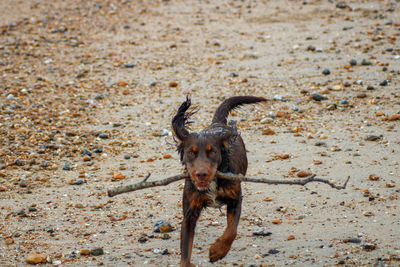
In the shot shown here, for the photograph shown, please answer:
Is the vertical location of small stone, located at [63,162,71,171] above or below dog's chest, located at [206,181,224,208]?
below

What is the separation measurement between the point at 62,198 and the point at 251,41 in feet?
24.3

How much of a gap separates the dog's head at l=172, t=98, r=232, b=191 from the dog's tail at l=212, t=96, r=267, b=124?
117cm

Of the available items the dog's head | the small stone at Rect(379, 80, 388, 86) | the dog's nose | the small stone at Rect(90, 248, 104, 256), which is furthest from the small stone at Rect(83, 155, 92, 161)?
the small stone at Rect(379, 80, 388, 86)

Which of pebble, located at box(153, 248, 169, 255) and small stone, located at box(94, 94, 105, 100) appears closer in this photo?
pebble, located at box(153, 248, 169, 255)

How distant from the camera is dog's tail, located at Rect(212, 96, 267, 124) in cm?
651

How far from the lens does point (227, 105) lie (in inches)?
262

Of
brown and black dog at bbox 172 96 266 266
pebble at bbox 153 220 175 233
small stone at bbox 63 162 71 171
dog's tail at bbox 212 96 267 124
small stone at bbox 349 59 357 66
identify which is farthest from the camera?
small stone at bbox 349 59 357 66

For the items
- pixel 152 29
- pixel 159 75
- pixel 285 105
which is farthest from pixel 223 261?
pixel 152 29

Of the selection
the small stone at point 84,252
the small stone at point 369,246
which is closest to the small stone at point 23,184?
the small stone at point 84,252

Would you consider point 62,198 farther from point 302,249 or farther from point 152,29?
point 152,29

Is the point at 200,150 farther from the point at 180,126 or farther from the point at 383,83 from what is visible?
the point at 383,83

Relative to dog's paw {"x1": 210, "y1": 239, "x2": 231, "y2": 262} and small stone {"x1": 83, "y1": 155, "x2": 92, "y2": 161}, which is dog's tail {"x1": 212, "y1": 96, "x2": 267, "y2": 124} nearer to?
dog's paw {"x1": 210, "y1": 239, "x2": 231, "y2": 262}

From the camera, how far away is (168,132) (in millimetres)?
9242

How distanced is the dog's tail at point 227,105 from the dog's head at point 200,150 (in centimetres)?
117
